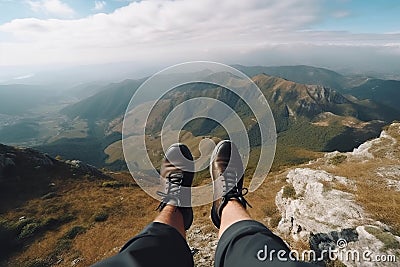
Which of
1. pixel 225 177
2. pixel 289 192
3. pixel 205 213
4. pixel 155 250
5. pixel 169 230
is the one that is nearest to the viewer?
pixel 155 250

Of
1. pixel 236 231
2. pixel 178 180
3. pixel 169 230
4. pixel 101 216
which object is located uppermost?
pixel 236 231

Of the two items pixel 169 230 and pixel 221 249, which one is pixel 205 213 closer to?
pixel 169 230

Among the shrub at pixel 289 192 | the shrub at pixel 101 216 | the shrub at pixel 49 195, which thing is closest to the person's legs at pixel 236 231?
the shrub at pixel 289 192

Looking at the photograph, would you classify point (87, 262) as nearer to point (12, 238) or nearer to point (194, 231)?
point (194, 231)

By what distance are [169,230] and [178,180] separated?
3.64m

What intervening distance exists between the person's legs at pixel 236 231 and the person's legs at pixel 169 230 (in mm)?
915

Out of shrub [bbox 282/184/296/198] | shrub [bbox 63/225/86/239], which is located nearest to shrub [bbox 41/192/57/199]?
shrub [bbox 63/225/86/239]

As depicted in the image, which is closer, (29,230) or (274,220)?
(274,220)

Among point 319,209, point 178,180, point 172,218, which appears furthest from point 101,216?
point 172,218

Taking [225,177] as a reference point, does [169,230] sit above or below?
above

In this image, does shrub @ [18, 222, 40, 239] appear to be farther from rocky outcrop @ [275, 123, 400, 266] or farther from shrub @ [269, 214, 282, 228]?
rocky outcrop @ [275, 123, 400, 266]

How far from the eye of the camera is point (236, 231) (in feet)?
19.8

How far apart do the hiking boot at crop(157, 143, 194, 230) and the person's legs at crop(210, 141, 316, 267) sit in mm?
957

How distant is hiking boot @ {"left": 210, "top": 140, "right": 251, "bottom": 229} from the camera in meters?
8.84
